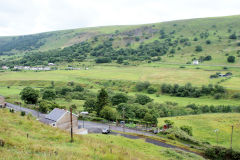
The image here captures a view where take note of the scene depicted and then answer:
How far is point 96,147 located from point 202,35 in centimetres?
17638

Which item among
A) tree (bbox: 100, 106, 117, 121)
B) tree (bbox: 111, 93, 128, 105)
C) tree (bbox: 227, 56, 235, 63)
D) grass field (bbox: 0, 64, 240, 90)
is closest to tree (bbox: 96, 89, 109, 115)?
tree (bbox: 100, 106, 117, 121)

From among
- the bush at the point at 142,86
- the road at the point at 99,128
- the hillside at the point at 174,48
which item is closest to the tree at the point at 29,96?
the road at the point at 99,128

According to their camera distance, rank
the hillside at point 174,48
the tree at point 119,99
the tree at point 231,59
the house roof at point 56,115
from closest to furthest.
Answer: the house roof at point 56,115 → the tree at point 119,99 → the tree at point 231,59 → the hillside at point 174,48

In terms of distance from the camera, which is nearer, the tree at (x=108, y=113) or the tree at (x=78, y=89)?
the tree at (x=108, y=113)

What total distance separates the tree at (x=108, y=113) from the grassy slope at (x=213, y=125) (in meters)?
11.2

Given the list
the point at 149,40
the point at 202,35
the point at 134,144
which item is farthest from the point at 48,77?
the point at 202,35

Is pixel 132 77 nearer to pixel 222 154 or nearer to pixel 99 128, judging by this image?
pixel 99 128

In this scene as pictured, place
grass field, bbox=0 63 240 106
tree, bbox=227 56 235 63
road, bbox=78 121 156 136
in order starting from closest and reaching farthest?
road, bbox=78 121 156 136, grass field, bbox=0 63 240 106, tree, bbox=227 56 235 63

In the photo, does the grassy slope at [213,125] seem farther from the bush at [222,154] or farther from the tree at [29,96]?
the tree at [29,96]

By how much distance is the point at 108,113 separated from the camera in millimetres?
47781

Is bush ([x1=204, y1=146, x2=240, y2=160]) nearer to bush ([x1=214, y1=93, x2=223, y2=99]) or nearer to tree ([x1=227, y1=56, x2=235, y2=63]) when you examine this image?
bush ([x1=214, y1=93, x2=223, y2=99])

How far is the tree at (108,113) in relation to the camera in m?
47.6

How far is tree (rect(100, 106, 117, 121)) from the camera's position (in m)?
47.6

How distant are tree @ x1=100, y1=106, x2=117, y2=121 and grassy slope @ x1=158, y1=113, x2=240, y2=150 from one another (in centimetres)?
1121
